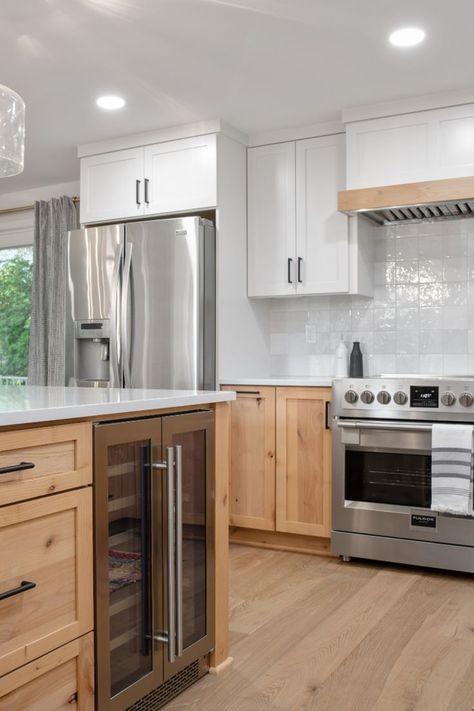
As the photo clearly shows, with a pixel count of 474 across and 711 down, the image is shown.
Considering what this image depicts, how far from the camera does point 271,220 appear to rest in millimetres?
4203

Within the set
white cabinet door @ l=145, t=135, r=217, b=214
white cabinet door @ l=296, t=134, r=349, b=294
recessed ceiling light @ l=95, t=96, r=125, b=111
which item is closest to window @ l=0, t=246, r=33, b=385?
white cabinet door @ l=145, t=135, r=217, b=214

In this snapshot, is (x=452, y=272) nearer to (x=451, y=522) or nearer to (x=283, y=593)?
(x=451, y=522)

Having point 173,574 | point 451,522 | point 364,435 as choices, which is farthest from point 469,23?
point 173,574

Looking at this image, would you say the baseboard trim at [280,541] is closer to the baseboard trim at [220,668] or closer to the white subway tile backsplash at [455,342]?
the white subway tile backsplash at [455,342]

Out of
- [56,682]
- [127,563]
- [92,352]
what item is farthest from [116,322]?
[56,682]

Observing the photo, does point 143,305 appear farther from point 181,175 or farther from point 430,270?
point 430,270

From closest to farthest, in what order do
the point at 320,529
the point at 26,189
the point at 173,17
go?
the point at 173,17 < the point at 320,529 < the point at 26,189

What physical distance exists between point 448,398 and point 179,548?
1.74 m

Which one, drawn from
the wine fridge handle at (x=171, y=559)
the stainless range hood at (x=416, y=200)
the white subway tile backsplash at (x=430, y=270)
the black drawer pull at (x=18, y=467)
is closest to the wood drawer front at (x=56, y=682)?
the wine fridge handle at (x=171, y=559)

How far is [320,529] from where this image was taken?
371 cm

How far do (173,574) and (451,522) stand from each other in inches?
70.4

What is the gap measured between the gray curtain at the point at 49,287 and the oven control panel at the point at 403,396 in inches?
90.9

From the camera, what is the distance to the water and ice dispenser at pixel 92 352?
416cm

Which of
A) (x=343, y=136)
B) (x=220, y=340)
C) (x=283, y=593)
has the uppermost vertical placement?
(x=343, y=136)
